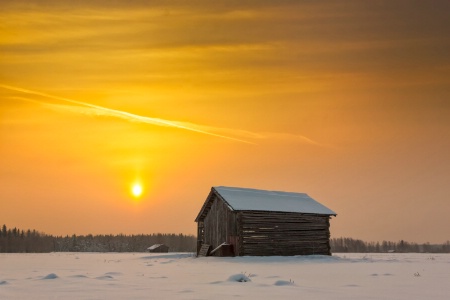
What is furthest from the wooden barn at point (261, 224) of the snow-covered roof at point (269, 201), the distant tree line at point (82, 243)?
the distant tree line at point (82, 243)

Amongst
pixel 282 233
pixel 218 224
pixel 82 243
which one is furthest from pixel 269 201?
pixel 82 243

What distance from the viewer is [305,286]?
15.8 meters

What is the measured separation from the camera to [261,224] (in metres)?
43.0

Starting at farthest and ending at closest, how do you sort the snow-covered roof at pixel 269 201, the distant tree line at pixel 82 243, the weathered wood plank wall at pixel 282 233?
1. the distant tree line at pixel 82 243
2. the snow-covered roof at pixel 269 201
3. the weathered wood plank wall at pixel 282 233

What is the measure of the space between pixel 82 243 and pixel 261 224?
297 ft

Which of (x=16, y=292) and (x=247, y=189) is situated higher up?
(x=247, y=189)

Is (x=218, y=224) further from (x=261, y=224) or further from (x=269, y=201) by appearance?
(x=269, y=201)

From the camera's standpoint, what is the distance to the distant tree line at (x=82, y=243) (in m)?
122

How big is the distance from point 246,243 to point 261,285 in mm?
26512

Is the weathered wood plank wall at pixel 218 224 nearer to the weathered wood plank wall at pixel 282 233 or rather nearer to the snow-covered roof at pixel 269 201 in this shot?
the snow-covered roof at pixel 269 201

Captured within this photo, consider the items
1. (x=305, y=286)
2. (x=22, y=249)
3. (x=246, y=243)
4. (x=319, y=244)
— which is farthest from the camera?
(x=22, y=249)

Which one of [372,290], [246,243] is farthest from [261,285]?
[246,243]

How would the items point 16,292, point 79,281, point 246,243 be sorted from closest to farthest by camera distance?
point 16,292, point 79,281, point 246,243

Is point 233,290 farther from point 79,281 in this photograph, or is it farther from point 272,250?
point 272,250
